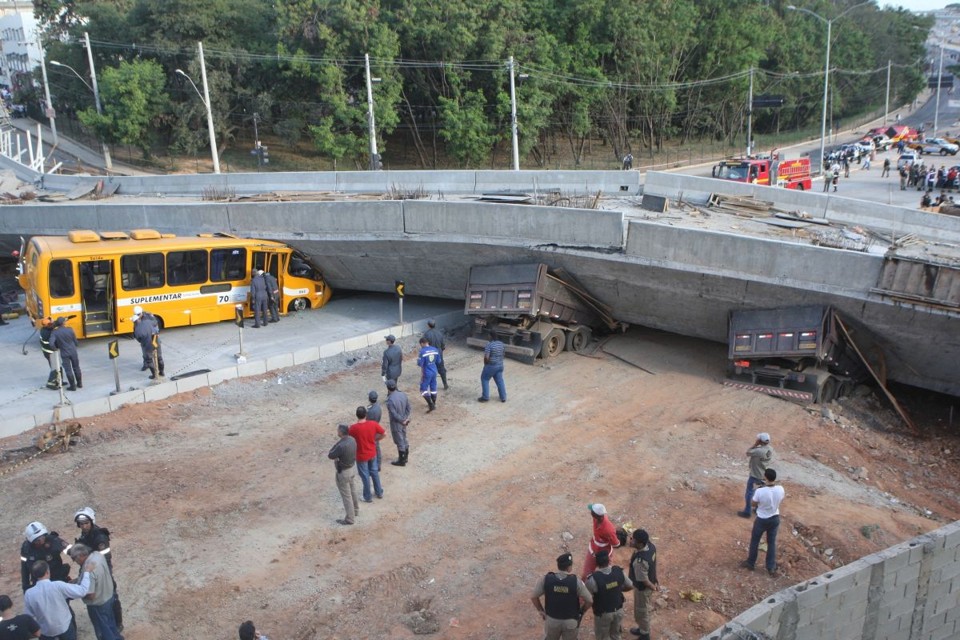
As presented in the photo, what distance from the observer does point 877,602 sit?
28.5 feet

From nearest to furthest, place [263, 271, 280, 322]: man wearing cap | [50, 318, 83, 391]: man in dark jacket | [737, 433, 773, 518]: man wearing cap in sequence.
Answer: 1. [737, 433, 773, 518]: man wearing cap
2. [50, 318, 83, 391]: man in dark jacket
3. [263, 271, 280, 322]: man wearing cap

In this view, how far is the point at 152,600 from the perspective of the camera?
920 centimetres

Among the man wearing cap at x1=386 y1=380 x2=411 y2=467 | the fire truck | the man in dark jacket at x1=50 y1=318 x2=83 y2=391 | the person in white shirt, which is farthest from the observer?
the fire truck

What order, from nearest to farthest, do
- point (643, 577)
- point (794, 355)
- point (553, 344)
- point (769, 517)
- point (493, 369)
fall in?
point (643, 577), point (769, 517), point (493, 369), point (794, 355), point (553, 344)

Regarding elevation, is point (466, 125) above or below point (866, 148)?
above

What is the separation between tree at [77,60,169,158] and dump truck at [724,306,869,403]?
125ft

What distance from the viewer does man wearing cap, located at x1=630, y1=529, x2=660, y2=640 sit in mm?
8219

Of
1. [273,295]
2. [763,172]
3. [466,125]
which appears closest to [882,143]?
[466,125]

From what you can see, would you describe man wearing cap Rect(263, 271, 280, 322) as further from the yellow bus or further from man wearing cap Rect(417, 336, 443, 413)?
man wearing cap Rect(417, 336, 443, 413)

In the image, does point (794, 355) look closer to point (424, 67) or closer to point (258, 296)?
point (258, 296)

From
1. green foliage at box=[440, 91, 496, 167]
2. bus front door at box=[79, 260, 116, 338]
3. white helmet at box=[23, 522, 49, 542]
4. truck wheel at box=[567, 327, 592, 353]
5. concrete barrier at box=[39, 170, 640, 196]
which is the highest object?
green foliage at box=[440, 91, 496, 167]

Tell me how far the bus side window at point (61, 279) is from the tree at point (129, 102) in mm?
31006

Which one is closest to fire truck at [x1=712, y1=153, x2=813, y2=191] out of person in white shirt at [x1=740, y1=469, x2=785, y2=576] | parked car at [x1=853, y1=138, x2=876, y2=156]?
parked car at [x1=853, y1=138, x2=876, y2=156]

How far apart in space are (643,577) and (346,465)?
3.94 metres
